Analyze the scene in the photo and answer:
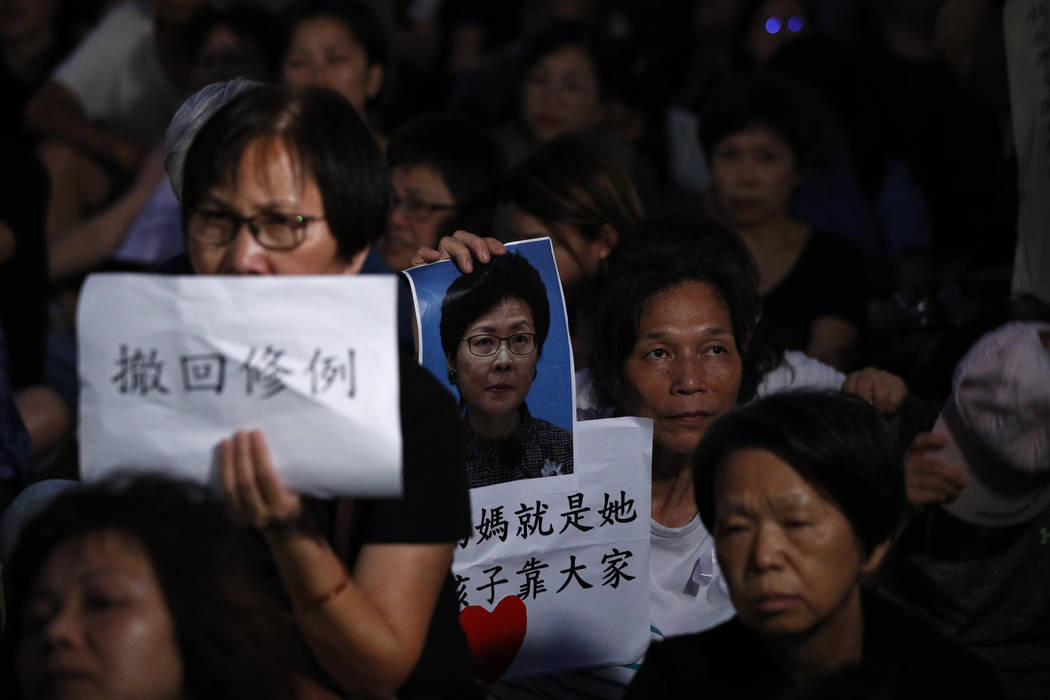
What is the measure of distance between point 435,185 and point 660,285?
1049 millimetres

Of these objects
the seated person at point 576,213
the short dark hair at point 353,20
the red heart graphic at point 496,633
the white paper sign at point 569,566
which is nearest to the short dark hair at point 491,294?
the white paper sign at point 569,566

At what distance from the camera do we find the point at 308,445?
1.52 metres

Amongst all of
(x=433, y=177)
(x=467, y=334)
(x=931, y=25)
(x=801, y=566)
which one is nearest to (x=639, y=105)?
(x=931, y=25)

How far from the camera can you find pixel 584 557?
238 centimetres

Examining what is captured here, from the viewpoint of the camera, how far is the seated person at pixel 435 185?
3.44 m

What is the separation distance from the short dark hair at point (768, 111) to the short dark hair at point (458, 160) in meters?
0.83

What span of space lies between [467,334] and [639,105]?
3063 mm

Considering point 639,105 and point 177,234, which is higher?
point 639,105

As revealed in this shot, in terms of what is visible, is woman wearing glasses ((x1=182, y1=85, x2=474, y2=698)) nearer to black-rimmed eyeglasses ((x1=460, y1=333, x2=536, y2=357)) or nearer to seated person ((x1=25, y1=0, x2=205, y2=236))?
black-rimmed eyeglasses ((x1=460, y1=333, x2=536, y2=357))

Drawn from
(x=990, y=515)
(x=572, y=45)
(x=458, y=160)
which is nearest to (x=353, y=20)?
(x=572, y=45)

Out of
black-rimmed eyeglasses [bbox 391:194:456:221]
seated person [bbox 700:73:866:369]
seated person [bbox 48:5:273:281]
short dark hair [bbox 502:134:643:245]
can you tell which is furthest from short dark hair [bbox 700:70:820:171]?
seated person [bbox 48:5:273:281]

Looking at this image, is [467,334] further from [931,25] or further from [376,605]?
[931,25]

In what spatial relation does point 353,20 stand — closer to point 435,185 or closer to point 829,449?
point 435,185

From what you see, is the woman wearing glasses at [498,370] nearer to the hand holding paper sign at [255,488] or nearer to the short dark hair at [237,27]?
the hand holding paper sign at [255,488]
